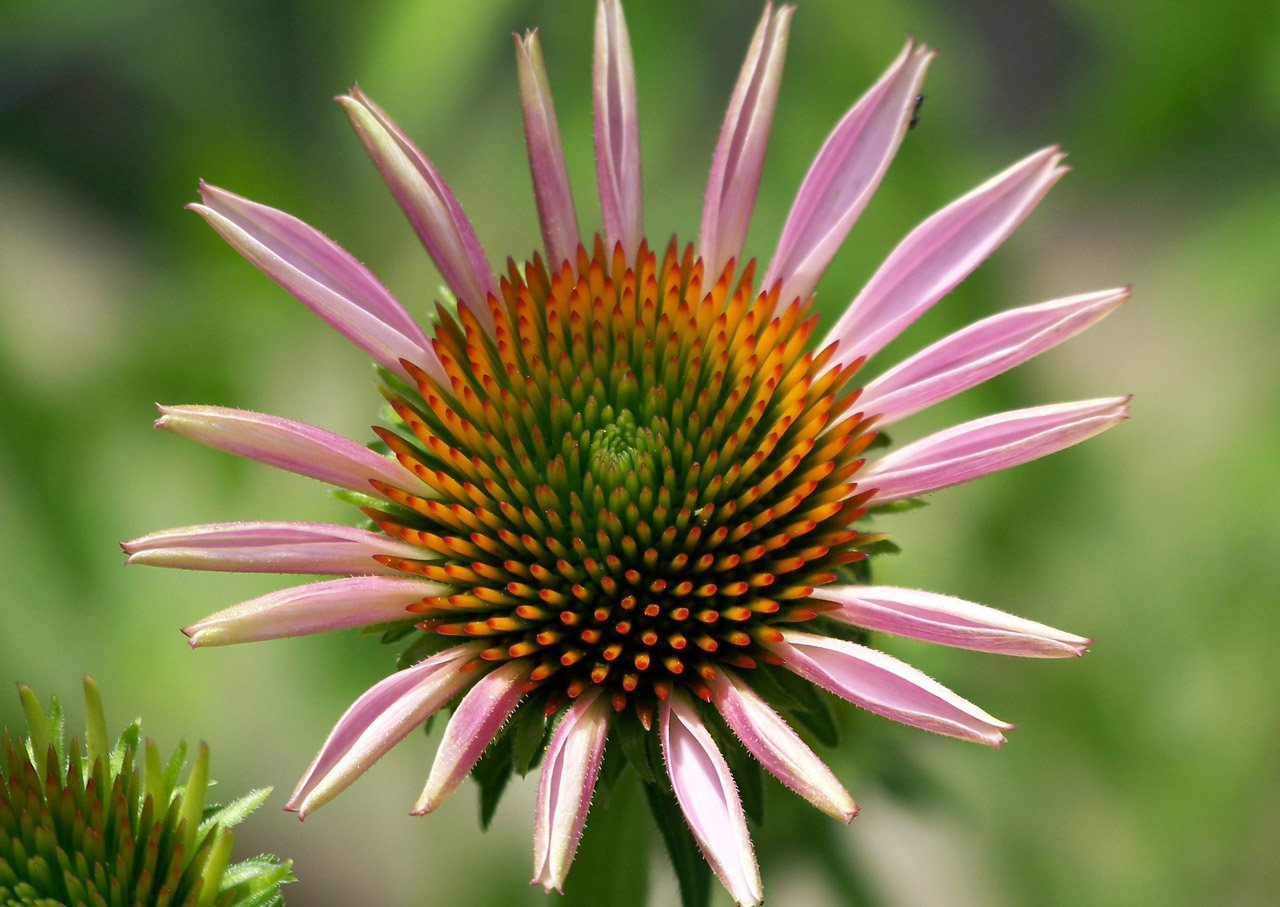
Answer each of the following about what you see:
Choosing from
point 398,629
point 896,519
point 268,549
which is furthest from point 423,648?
point 896,519

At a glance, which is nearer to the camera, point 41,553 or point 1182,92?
point 1182,92

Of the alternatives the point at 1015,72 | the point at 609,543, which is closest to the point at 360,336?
the point at 609,543

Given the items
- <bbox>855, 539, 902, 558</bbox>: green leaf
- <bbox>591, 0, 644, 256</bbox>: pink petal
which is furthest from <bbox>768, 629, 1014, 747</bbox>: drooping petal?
<bbox>591, 0, 644, 256</bbox>: pink petal

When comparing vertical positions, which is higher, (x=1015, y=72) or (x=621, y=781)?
(x=1015, y=72)

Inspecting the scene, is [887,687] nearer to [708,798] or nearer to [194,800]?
[708,798]

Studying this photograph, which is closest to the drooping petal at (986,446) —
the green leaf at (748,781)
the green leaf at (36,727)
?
the green leaf at (748,781)

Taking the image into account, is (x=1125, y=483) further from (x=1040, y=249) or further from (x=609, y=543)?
(x=609, y=543)

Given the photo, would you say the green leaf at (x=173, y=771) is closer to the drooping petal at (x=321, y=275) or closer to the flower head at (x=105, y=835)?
the flower head at (x=105, y=835)
